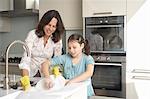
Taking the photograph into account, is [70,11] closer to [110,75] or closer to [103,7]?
[103,7]

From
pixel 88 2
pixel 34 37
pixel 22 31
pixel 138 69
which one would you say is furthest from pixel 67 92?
pixel 22 31

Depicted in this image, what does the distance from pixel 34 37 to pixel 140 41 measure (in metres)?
1.18

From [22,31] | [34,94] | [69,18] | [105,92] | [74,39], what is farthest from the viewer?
[22,31]

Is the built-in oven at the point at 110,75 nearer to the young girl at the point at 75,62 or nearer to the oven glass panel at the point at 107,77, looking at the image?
the oven glass panel at the point at 107,77

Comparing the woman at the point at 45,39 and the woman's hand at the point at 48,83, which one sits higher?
the woman at the point at 45,39

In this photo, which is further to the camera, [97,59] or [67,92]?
[97,59]

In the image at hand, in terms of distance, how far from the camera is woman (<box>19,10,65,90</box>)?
1824 mm

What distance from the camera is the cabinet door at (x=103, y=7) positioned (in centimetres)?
255

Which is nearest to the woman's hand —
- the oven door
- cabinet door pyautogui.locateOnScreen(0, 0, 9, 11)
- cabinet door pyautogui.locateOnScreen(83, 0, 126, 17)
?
the oven door

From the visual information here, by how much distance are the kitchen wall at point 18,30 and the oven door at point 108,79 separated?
1476mm

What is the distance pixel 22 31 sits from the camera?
378 cm

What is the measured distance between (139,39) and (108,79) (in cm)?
57

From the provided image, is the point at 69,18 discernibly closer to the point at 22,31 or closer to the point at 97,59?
the point at 97,59

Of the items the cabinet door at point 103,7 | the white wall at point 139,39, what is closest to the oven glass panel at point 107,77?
the white wall at point 139,39
